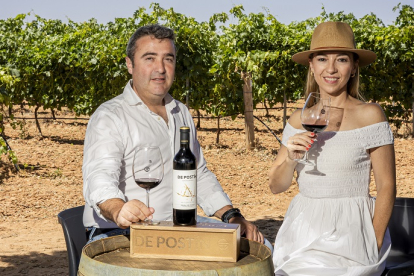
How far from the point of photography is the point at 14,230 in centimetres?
618

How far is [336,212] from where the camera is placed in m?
2.38

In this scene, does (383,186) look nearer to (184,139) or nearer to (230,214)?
(230,214)

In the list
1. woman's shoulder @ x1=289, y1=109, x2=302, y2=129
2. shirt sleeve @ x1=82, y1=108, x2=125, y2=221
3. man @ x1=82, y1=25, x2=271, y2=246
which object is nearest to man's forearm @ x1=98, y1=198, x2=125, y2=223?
shirt sleeve @ x1=82, y1=108, x2=125, y2=221


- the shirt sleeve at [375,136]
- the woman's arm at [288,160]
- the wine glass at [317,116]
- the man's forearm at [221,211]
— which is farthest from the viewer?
the man's forearm at [221,211]

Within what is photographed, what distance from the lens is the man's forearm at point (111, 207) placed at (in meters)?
2.02

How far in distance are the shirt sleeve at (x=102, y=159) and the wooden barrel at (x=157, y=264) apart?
23 cm

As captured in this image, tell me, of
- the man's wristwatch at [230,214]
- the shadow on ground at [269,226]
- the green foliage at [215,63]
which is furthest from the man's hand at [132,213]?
the green foliage at [215,63]

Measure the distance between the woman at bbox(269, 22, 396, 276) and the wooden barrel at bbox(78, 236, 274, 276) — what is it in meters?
0.45

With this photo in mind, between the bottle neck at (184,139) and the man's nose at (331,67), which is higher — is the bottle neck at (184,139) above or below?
below

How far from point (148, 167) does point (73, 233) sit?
85cm

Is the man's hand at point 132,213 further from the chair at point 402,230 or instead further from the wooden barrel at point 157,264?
the chair at point 402,230

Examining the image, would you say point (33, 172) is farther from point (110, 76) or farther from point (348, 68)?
A: point (348, 68)

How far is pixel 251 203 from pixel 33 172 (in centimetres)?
391

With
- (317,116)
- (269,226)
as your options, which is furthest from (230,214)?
(269,226)
